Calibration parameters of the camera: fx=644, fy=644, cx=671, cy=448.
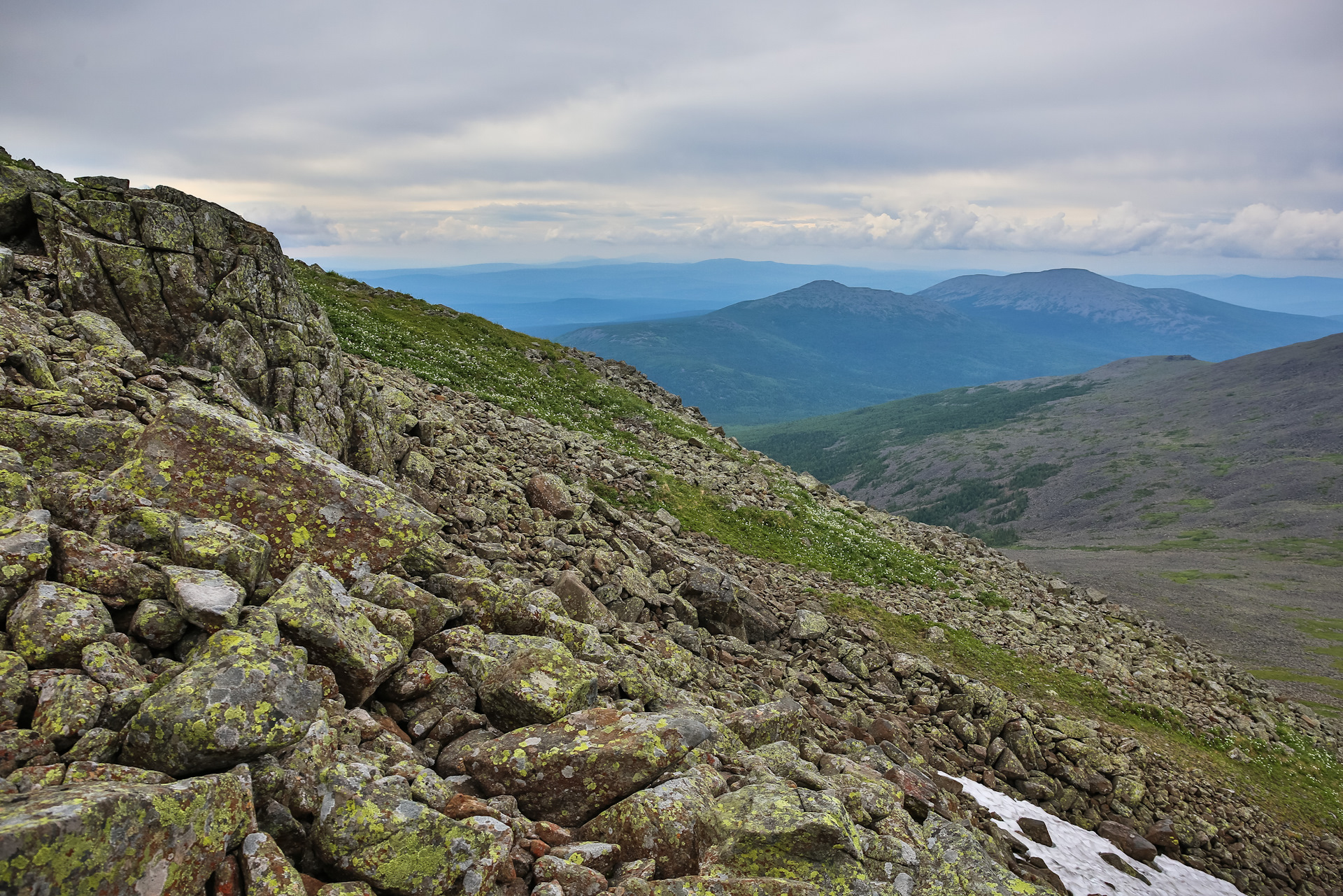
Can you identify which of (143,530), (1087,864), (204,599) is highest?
(143,530)

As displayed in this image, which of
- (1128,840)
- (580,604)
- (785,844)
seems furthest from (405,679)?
(1128,840)

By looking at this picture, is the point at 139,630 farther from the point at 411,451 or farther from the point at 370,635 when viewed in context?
the point at 411,451

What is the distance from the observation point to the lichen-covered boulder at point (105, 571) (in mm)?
9016

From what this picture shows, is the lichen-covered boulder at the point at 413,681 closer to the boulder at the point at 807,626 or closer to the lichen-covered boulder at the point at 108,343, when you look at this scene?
the lichen-covered boulder at the point at 108,343

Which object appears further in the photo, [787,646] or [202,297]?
[787,646]

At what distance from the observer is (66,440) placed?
12.2 m

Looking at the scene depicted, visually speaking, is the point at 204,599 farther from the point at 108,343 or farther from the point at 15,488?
the point at 108,343

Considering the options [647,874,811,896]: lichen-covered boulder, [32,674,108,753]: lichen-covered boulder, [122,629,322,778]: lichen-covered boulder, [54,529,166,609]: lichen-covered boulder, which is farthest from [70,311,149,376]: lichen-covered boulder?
[647,874,811,896]: lichen-covered boulder

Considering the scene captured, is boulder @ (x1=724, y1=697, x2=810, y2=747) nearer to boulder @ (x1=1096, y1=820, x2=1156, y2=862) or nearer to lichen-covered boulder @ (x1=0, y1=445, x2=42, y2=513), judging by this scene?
lichen-covered boulder @ (x1=0, y1=445, x2=42, y2=513)

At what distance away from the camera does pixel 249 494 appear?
1259 cm

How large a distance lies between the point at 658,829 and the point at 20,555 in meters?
9.47

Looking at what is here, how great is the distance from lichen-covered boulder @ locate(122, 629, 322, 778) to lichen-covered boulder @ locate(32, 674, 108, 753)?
0.53 meters

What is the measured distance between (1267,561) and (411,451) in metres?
239

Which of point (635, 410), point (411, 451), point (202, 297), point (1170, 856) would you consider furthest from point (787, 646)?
point (635, 410)
